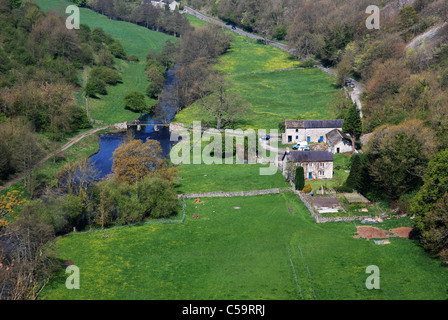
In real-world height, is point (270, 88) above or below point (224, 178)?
above

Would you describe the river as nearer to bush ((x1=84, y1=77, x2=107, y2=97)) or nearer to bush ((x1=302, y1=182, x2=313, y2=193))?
bush ((x1=84, y1=77, x2=107, y2=97))

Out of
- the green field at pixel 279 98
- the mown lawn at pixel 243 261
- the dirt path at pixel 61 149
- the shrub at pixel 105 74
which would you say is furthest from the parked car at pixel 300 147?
the shrub at pixel 105 74

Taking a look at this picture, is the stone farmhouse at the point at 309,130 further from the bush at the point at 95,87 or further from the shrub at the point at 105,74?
the shrub at the point at 105,74

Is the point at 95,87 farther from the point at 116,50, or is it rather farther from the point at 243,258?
the point at 243,258

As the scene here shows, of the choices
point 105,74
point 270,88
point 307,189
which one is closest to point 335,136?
point 307,189

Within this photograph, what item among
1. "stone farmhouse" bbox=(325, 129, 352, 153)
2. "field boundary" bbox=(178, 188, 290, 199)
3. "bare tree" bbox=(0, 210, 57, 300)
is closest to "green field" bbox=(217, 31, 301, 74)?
"stone farmhouse" bbox=(325, 129, 352, 153)
